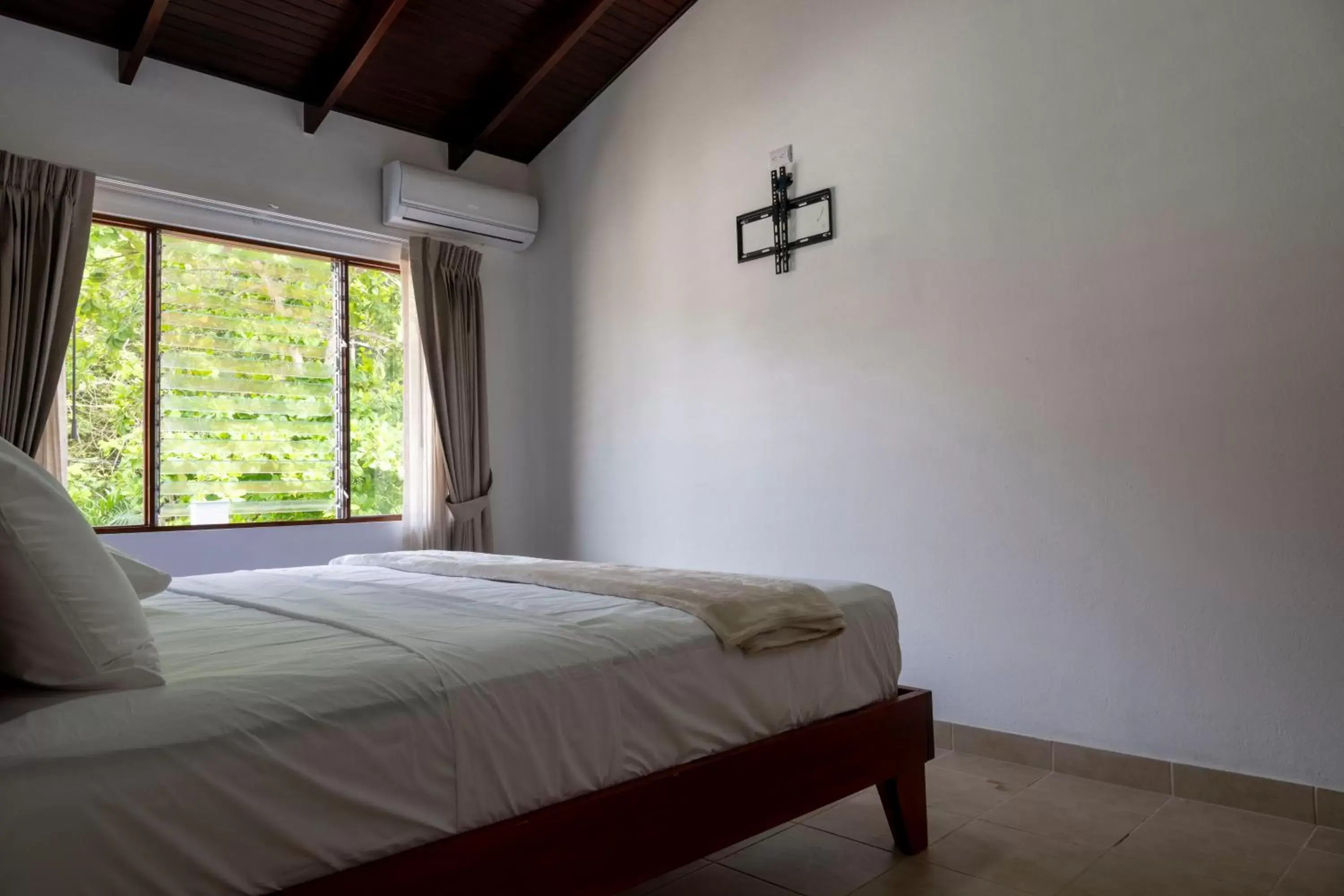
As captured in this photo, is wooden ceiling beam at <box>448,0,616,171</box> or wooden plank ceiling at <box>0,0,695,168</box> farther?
wooden ceiling beam at <box>448,0,616,171</box>

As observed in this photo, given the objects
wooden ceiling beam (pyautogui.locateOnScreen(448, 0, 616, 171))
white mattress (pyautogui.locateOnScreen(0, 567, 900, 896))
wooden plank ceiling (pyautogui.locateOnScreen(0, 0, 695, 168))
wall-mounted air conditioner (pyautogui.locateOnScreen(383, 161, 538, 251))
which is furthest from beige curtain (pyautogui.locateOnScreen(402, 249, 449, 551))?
white mattress (pyautogui.locateOnScreen(0, 567, 900, 896))

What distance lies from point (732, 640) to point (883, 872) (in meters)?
0.80

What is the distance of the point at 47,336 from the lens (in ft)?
11.1

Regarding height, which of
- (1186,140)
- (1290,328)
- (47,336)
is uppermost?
(1186,140)

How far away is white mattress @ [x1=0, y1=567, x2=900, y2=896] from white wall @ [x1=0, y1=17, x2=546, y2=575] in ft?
6.76

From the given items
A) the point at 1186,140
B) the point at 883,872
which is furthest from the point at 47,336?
the point at 1186,140

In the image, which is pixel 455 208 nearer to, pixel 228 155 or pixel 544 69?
pixel 544 69

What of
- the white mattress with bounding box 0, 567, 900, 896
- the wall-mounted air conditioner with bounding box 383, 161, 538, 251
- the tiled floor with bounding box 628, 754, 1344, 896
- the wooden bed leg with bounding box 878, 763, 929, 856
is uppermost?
the wall-mounted air conditioner with bounding box 383, 161, 538, 251

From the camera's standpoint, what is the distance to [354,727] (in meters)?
1.31

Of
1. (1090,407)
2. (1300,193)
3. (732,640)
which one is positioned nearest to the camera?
(732,640)

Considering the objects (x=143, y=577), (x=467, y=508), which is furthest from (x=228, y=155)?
(x=143, y=577)

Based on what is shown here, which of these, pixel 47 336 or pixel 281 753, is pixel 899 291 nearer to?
pixel 281 753

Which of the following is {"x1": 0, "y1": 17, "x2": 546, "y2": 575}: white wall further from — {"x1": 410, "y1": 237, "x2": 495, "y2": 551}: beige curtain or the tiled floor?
the tiled floor

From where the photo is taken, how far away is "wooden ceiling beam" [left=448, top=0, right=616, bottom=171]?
13.1 feet
